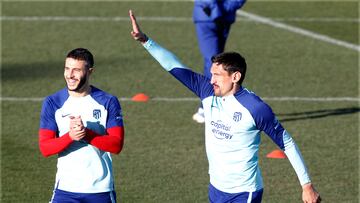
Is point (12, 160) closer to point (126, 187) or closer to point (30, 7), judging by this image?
point (126, 187)

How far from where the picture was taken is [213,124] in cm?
845

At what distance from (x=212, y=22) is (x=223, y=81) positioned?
5.97m

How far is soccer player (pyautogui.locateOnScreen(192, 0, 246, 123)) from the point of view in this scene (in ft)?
46.2

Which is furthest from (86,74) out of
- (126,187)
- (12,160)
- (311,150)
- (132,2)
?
(132,2)

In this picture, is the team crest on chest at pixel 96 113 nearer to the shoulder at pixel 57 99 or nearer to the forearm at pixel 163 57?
the shoulder at pixel 57 99

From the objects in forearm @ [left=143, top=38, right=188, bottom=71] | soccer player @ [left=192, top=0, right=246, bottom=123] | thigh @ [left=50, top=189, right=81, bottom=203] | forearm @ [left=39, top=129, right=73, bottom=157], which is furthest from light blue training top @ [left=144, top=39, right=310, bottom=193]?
soccer player @ [left=192, top=0, right=246, bottom=123]

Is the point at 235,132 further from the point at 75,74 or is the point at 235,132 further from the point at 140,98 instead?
the point at 140,98

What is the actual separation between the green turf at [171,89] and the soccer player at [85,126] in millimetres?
3076

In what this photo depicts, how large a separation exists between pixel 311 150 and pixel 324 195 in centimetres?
183

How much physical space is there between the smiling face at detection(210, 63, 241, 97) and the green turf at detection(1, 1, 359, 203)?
305 cm

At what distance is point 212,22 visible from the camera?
14.2 meters

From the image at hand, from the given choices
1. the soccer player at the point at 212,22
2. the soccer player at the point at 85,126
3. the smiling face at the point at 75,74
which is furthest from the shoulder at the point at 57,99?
the soccer player at the point at 212,22

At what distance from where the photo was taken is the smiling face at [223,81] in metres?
8.32

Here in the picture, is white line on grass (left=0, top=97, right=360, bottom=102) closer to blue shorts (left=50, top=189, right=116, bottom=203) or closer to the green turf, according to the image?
the green turf
